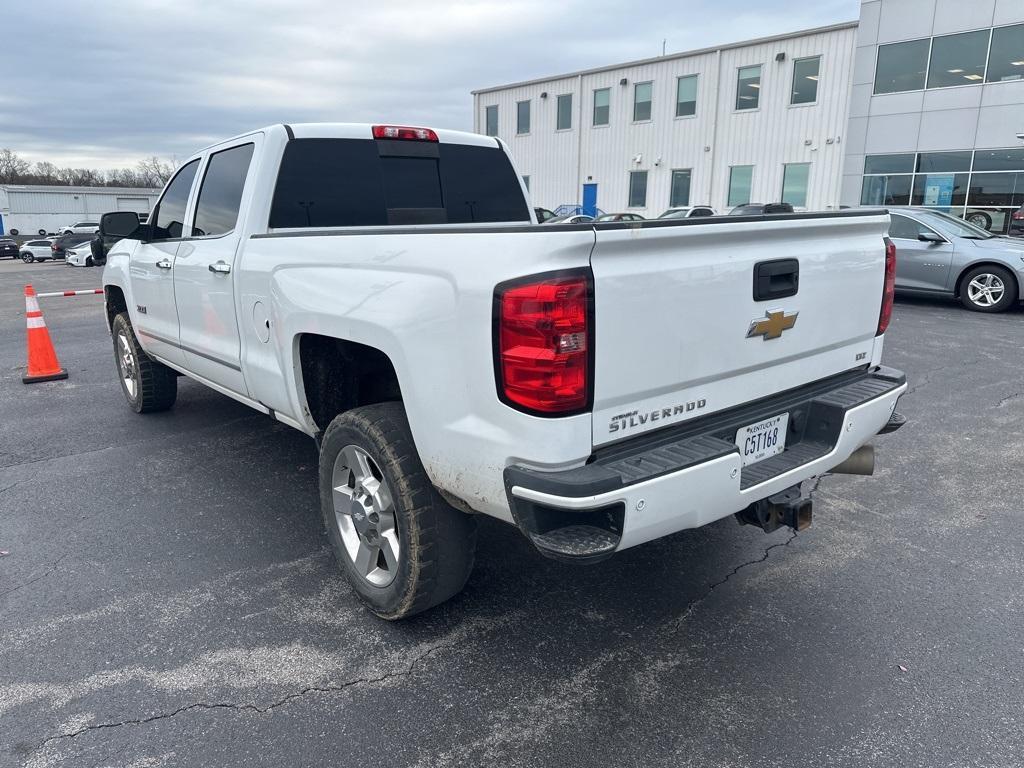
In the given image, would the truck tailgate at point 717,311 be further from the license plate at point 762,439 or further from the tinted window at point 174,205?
the tinted window at point 174,205

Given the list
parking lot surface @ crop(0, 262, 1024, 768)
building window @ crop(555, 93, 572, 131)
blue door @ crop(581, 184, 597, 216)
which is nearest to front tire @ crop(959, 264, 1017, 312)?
parking lot surface @ crop(0, 262, 1024, 768)

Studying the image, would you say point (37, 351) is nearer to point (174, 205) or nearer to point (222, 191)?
point (174, 205)

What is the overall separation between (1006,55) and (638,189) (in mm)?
13307

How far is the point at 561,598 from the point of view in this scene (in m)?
3.20

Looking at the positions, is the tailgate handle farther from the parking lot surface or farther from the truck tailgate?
the parking lot surface

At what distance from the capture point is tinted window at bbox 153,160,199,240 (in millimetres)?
Result: 4723

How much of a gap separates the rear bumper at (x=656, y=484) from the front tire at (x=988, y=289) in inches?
391

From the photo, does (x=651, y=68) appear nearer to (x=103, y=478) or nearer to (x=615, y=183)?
(x=615, y=183)

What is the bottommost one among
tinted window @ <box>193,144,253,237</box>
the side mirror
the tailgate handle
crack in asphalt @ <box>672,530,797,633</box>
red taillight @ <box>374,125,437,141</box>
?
crack in asphalt @ <box>672,530,797,633</box>

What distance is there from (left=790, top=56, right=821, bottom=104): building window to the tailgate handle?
26.3 metres

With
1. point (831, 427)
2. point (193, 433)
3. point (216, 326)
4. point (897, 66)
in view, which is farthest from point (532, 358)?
point (897, 66)

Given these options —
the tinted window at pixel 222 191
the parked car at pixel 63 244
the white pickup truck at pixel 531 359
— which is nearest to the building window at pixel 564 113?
the parked car at pixel 63 244

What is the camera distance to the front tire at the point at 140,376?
578 cm

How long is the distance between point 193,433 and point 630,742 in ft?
14.4
